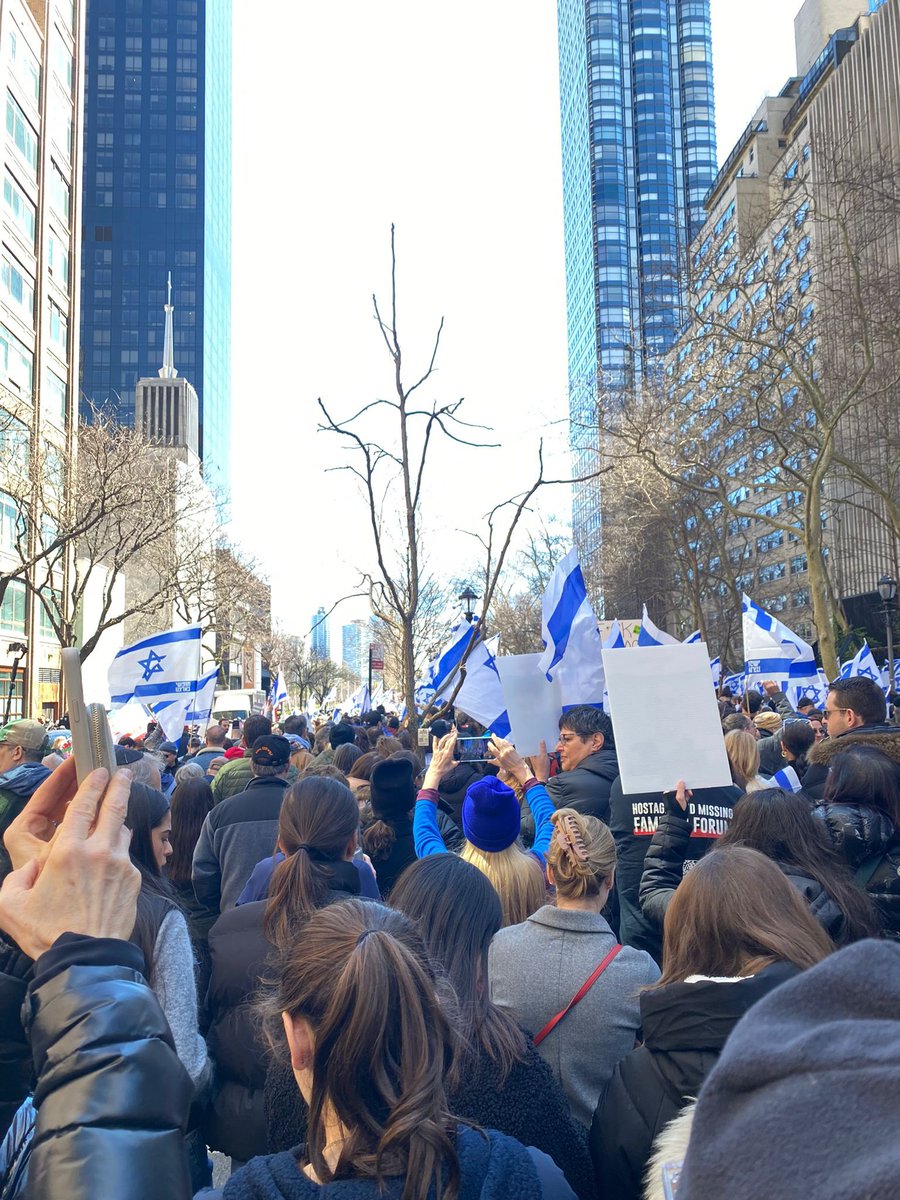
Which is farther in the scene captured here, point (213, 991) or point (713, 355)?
point (713, 355)

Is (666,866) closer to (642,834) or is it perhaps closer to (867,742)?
(642,834)

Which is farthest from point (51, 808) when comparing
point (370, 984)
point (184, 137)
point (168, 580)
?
point (184, 137)

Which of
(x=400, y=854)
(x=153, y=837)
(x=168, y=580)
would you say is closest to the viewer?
(x=153, y=837)

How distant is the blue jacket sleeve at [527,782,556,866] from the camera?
15.9 ft

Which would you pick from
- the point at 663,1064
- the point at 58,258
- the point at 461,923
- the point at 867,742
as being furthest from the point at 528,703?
the point at 58,258

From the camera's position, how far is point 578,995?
3.17 m

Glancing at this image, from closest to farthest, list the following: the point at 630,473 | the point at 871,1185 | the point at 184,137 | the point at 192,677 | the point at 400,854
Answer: the point at 871,1185 → the point at 400,854 → the point at 192,677 → the point at 630,473 → the point at 184,137

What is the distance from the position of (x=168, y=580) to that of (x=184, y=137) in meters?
111

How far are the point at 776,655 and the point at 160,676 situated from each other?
28.8 ft

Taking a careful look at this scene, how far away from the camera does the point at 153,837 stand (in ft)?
12.8

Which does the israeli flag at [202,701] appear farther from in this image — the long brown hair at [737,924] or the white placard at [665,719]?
the long brown hair at [737,924]

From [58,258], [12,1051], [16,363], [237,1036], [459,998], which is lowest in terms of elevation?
[237,1036]

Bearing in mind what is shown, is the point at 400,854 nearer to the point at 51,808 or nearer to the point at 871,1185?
the point at 51,808

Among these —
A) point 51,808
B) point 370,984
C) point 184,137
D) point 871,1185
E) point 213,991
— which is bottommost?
point 213,991
